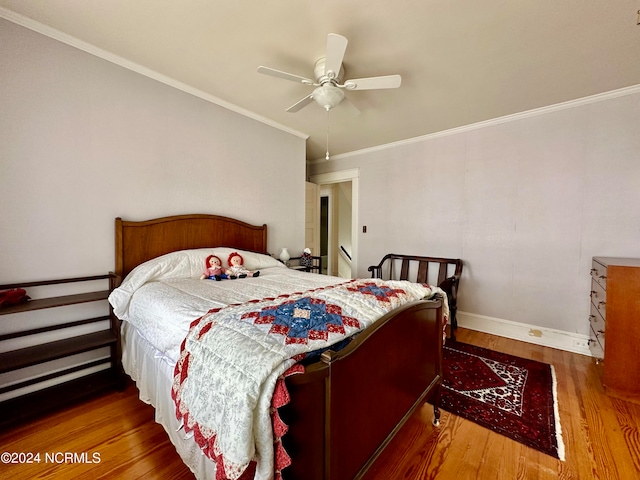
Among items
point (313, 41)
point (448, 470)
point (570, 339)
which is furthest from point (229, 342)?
point (570, 339)

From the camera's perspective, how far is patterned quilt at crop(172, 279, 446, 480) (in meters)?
0.80

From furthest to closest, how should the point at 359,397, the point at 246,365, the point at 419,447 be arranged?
the point at 419,447 < the point at 359,397 < the point at 246,365

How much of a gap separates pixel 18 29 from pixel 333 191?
176 inches

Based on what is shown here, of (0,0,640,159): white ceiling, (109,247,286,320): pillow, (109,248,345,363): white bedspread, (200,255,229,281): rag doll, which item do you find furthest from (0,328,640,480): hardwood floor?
(0,0,640,159): white ceiling

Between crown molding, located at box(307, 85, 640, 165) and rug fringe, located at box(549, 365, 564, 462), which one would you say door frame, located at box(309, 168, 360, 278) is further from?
rug fringe, located at box(549, 365, 564, 462)

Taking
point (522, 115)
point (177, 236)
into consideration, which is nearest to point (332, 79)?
point (177, 236)

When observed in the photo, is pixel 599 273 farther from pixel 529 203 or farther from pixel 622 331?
pixel 529 203

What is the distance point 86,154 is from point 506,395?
3699 mm

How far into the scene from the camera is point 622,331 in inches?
75.7

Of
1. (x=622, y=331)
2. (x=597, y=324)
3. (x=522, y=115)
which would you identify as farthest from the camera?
(x=522, y=115)

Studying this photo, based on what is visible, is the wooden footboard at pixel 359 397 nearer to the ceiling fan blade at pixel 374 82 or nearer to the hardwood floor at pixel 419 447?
the hardwood floor at pixel 419 447

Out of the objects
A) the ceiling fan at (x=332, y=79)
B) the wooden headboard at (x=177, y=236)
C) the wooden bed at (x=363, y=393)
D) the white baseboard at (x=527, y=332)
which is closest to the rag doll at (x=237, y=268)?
the wooden headboard at (x=177, y=236)

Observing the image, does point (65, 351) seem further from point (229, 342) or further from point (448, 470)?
point (448, 470)

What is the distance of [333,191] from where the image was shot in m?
5.59
